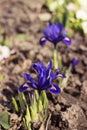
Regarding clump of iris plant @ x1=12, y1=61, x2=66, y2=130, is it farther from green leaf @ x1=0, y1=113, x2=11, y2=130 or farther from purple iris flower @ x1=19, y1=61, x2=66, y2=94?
green leaf @ x1=0, y1=113, x2=11, y2=130

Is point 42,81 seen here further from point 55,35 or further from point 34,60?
point 34,60

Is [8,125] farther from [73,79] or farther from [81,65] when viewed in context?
[81,65]

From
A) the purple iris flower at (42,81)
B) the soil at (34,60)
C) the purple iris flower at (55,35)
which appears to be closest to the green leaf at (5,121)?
the soil at (34,60)

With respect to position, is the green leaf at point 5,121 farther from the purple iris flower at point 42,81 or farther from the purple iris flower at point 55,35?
the purple iris flower at point 55,35

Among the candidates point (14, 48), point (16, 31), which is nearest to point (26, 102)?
point (14, 48)

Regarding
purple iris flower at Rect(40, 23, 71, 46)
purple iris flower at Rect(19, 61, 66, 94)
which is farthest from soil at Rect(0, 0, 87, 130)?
purple iris flower at Rect(40, 23, 71, 46)

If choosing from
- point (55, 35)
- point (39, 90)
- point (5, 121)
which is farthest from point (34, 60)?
point (5, 121)

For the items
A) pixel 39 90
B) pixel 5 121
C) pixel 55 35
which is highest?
pixel 55 35
